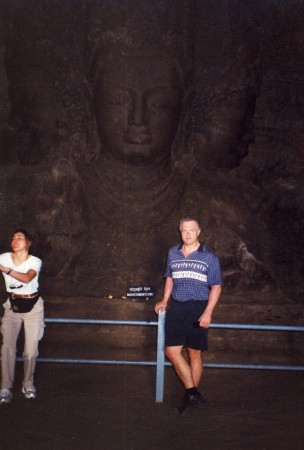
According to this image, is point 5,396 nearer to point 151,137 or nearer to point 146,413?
point 146,413

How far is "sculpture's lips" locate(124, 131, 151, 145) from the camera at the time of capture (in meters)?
5.41

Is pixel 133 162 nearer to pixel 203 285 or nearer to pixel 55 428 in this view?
pixel 203 285

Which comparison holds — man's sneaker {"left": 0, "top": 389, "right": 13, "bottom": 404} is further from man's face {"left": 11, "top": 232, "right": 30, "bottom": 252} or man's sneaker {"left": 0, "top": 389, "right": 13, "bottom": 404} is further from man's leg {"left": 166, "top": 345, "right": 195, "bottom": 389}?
man's leg {"left": 166, "top": 345, "right": 195, "bottom": 389}

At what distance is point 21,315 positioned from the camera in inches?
147

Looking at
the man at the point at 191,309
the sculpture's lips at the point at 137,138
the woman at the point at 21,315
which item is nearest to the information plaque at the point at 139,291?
the man at the point at 191,309

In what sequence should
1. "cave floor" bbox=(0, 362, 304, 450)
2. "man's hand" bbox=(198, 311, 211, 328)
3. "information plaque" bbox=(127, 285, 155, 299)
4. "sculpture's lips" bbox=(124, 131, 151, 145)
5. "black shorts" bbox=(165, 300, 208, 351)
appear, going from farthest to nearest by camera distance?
"sculpture's lips" bbox=(124, 131, 151, 145) → "information plaque" bbox=(127, 285, 155, 299) → "black shorts" bbox=(165, 300, 208, 351) → "man's hand" bbox=(198, 311, 211, 328) → "cave floor" bbox=(0, 362, 304, 450)

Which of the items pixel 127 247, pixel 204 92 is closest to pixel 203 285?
pixel 127 247

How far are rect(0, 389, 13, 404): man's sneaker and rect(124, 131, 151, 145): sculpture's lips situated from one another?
9.77ft

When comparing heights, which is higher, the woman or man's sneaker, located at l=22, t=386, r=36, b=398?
the woman

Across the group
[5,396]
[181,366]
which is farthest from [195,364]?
[5,396]

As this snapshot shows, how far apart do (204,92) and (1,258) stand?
311 cm

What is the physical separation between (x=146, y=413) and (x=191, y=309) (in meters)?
0.83

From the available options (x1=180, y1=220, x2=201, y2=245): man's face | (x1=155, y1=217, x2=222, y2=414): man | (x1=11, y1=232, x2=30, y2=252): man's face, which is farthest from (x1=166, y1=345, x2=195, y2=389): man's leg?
(x1=11, y1=232, x2=30, y2=252): man's face

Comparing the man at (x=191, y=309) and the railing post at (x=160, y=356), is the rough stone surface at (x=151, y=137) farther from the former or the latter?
the man at (x=191, y=309)
